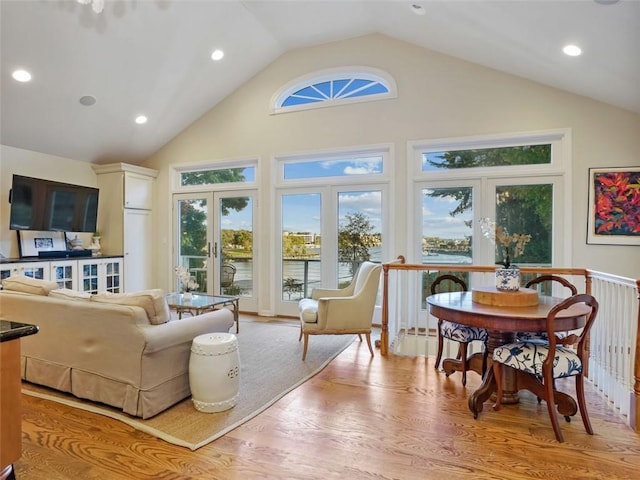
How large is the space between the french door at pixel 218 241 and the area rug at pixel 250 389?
1.47m

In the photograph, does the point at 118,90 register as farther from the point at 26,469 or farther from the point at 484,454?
the point at 484,454

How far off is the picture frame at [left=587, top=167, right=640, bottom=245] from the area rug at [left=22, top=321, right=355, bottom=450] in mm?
3139

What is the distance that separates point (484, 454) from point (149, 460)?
1.92m

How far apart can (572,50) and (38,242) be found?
707 centimetres

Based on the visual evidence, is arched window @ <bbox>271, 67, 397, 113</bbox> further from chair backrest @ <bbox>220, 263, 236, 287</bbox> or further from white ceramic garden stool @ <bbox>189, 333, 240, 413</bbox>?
white ceramic garden stool @ <bbox>189, 333, 240, 413</bbox>

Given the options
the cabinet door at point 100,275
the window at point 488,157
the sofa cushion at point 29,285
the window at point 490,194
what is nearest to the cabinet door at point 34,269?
the cabinet door at point 100,275

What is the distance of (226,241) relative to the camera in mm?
6340

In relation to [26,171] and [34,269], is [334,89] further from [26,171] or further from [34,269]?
[34,269]

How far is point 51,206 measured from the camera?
5.39 metres

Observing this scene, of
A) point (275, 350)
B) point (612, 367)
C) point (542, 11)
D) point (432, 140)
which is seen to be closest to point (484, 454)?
point (612, 367)

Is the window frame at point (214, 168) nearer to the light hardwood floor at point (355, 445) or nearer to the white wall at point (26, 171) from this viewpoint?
Result: the white wall at point (26, 171)

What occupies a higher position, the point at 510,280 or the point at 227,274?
the point at 510,280

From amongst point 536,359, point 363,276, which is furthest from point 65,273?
point 536,359

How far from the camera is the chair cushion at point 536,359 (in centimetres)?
238
